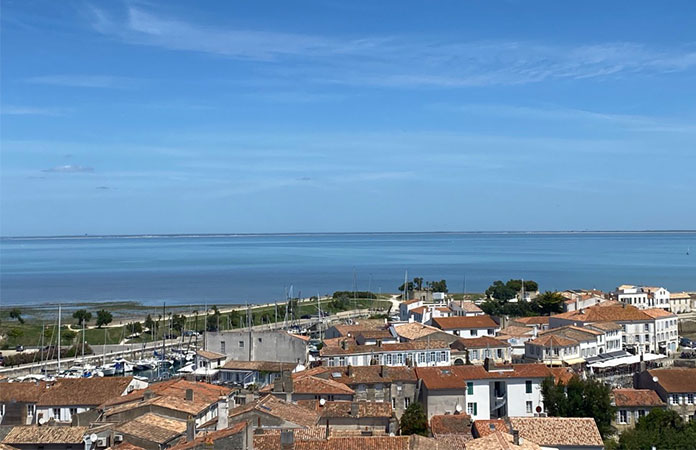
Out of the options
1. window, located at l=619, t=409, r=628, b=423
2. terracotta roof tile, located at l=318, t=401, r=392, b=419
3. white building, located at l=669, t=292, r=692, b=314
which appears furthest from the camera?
white building, located at l=669, t=292, r=692, b=314

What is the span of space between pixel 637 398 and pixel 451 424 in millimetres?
9716

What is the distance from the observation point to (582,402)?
29.2 meters

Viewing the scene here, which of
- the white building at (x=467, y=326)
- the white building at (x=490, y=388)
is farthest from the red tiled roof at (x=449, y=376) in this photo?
the white building at (x=467, y=326)

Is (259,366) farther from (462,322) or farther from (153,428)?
(153,428)

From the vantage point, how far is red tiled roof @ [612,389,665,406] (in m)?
31.2

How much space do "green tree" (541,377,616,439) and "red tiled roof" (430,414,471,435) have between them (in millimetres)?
4469

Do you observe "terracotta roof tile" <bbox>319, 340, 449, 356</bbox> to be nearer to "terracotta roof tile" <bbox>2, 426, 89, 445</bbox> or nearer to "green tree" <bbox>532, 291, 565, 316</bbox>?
"terracotta roof tile" <bbox>2, 426, 89, 445</bbox>

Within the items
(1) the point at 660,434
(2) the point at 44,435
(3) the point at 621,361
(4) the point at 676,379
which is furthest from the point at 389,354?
(2) the point at 44,435

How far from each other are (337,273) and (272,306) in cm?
7938

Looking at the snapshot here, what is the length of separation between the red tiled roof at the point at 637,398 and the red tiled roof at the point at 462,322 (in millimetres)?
19119

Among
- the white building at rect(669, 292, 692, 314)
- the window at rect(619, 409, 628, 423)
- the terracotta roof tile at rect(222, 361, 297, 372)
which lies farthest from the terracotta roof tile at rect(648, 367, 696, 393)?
the white building at rect(669, 292, 692, 314)

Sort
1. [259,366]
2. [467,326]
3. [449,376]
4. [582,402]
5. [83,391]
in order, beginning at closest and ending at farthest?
[582,402], [83,391], [449,376], [259,366], [467,326]

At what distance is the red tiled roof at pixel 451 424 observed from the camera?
25.7m

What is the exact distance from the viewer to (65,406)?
28359 mm
